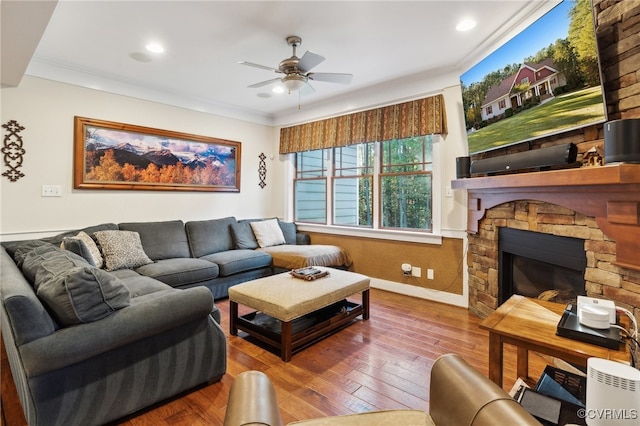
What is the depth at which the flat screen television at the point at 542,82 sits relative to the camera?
75.0 inches

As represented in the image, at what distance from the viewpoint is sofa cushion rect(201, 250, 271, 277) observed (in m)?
3.74

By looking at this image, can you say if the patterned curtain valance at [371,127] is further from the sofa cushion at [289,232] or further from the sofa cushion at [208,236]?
the sofa cushion at [208,236]

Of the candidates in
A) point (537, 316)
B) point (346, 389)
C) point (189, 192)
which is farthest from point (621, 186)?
point (189, 192)

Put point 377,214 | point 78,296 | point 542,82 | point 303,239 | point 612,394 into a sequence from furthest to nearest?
point 303,239, point 377,214, point 542,82, point 78,296, point 612,394

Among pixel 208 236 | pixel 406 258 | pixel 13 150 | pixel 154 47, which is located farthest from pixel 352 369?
pixel 13 150

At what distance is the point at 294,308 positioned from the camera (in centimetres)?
235

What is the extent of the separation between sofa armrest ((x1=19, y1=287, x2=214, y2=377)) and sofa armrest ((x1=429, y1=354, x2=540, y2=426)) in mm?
1416

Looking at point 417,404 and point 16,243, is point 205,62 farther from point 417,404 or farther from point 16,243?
point 417,404

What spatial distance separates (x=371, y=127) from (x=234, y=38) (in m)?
2.07

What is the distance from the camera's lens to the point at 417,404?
1893mm

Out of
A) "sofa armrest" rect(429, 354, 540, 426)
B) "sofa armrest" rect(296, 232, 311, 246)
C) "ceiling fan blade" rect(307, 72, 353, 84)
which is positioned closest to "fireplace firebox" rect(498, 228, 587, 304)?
"sofa armrest" rect(429, 354, 540, 426)

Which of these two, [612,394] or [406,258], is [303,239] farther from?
[612,394]

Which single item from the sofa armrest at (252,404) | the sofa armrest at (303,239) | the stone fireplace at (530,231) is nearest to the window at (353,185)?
the sofa armrest at (303,239)

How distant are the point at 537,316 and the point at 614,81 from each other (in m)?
1.51
